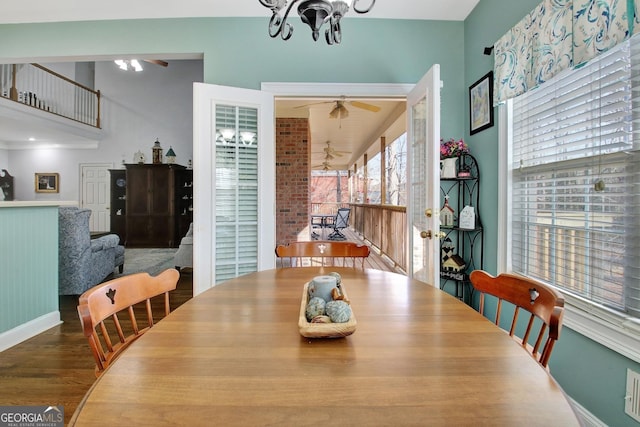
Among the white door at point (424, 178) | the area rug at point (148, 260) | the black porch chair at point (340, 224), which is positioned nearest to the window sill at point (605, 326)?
the white door at point (424, 178)

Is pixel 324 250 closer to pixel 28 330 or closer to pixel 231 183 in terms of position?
pixel 231 183

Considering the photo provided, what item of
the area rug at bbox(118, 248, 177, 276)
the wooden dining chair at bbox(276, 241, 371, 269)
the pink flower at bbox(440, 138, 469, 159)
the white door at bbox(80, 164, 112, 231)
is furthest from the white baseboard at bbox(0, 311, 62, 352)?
the white door at bbox(80, 164, 112, 231)

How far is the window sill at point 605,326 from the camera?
1227 mm

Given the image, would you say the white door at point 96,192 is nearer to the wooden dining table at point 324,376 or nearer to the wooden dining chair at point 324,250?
the wooden dining chair at point 324,250

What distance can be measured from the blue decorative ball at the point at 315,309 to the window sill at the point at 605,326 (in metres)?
1.34

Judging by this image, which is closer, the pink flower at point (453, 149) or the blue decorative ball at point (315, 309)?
the blue decorative ball at point (315, 309)

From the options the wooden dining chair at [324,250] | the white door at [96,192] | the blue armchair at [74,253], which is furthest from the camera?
the white door at [96,192]

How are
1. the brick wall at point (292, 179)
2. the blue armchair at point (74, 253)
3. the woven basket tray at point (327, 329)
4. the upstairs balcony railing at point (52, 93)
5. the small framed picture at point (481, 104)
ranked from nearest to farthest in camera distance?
the woven basket tray at point (327, 329), the small framed picture at point (481, 104), the blue armchair at point (74, 253), the brick wall at point (292, 179), the upstairs balcony railing at point (52, 93)

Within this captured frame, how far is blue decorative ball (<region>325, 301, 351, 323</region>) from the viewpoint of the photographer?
794 millimetres

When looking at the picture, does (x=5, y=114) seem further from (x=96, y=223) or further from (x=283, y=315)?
(x=283, y=315)

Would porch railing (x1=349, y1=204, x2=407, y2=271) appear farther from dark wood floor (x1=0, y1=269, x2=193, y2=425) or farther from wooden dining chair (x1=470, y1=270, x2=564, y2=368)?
dark wood floor (x1=0, y1=269, x2=193, y2=425)

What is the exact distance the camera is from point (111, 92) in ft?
25.4

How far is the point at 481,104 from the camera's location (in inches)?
90.7

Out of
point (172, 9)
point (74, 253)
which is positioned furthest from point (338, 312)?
point (74, 253)
